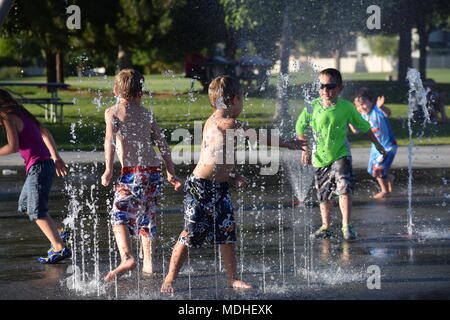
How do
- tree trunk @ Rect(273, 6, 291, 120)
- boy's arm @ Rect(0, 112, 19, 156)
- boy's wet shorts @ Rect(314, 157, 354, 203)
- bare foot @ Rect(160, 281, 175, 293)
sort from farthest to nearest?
tree trunk @ Rect(273, 6, 291, 120), boy's wet shorts @ Rect(314, 157, 354, 203), boy's arm @ Rect(0, 112, 19, 156), bare foot @ Rect(160, 281, 175, 293)

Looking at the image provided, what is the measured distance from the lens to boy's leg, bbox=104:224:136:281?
19.6ft

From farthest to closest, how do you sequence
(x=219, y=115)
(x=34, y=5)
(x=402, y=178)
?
(x=34, y=5) < (x=402, y=178) < (x=219, y=115)

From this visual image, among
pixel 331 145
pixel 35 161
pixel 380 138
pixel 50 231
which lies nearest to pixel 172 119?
pixel 380 138

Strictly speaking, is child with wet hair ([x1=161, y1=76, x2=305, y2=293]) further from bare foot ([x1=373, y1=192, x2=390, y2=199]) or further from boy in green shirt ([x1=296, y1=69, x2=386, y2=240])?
bare foot ([x1=373, y1=192, x2=390, y2=199])

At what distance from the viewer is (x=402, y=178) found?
473 inches

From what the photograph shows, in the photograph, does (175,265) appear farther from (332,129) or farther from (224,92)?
(332,129)

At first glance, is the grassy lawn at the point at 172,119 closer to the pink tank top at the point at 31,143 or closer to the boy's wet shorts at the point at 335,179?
the boy's wet shorts at the point at 335,179

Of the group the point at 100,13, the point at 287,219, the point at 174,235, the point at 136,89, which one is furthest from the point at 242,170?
the point at 100,13

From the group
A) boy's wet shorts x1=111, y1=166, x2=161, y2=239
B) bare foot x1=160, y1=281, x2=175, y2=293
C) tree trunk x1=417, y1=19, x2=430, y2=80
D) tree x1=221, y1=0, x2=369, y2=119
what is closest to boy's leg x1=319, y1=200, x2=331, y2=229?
boy's wet shorts x1=111, y1=166, x2=161, y2=239

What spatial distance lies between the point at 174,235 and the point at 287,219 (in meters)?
1.36

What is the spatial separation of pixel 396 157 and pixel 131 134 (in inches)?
347

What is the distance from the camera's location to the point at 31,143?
6965 mm

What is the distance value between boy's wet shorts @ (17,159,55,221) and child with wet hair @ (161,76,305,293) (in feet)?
4.98
